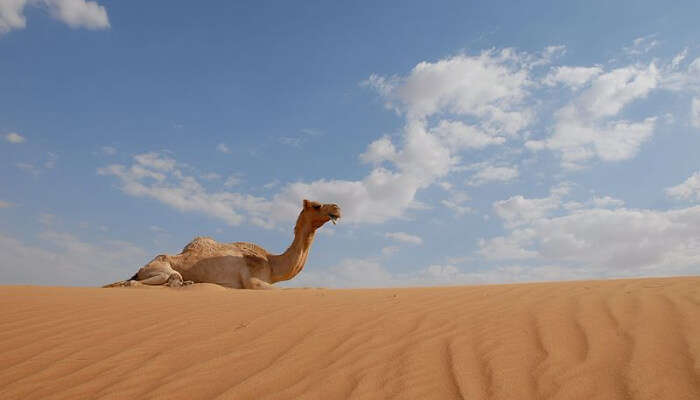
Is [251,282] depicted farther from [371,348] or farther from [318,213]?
[371,348]

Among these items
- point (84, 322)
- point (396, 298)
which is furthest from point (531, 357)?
point (84, 322)

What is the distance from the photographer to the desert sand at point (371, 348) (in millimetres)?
2967

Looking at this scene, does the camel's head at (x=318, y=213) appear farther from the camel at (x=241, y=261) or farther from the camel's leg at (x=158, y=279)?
the camel's leg at (x=158, y=279)

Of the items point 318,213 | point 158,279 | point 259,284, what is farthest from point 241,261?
point 158,279

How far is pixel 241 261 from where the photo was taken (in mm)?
12172

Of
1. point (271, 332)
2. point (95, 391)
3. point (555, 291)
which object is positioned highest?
point (555, 291)

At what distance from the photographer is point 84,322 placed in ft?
16.3

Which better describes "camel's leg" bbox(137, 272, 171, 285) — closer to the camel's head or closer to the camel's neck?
the camel's neck

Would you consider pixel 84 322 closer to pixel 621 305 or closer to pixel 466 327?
pixel 466 327

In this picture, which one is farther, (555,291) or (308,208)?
(308,208)

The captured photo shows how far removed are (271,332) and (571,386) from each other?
2482mm

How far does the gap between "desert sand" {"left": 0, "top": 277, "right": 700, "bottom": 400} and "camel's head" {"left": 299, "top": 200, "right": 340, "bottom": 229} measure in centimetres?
699

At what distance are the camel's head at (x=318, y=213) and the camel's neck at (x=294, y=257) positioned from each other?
21 cm

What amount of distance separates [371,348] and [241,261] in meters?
8.93
